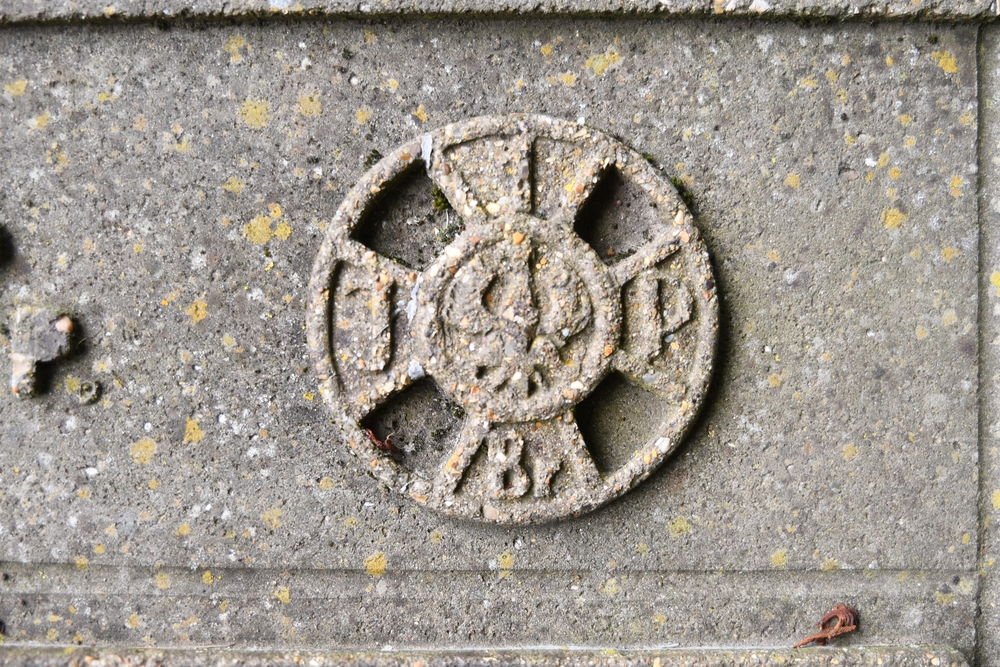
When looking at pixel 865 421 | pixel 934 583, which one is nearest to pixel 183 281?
pixel 865 421

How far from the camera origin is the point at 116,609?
2.05 meters

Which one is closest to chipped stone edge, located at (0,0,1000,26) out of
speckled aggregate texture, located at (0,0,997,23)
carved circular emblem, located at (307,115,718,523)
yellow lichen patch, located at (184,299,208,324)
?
speckled aggregate texture, located at (0,0,997,23)

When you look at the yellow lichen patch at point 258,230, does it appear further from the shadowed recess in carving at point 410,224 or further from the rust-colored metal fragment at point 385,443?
the rust-colored metal fragment at point 385,443

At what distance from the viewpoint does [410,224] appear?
6.41ft

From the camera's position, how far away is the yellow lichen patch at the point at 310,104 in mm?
1919

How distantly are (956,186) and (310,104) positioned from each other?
1.88m

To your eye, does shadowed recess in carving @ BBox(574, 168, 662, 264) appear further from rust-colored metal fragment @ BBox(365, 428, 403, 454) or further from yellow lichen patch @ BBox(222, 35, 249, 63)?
yellow lichen patch @ BBox(222, 35, 249, 63)

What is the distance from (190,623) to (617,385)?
1481mm

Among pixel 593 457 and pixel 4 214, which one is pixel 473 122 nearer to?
pixel 593 457

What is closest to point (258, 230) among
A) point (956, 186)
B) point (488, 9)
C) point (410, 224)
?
point (410, 224)

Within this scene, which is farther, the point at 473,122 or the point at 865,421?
the point at 865,421

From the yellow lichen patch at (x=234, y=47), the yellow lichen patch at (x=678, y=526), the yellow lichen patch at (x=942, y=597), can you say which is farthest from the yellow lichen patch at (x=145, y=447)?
the yellow lichen patch at (x=942, y=597)

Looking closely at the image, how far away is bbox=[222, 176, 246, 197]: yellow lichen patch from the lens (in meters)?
1.94

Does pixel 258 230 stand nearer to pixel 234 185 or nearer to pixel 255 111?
pixel 234 185
